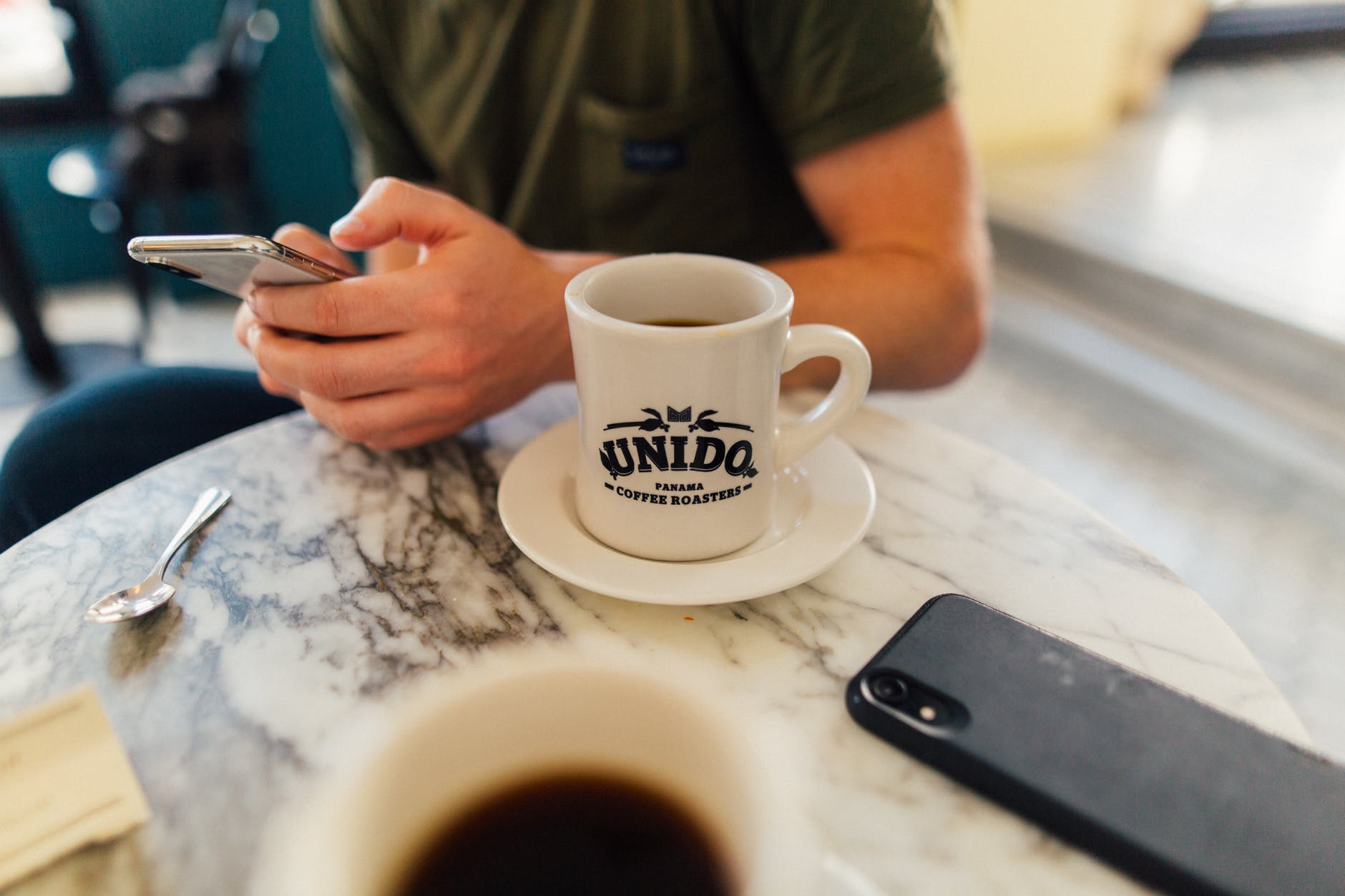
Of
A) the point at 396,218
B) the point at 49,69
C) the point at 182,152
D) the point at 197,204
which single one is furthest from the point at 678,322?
the point at 49,69

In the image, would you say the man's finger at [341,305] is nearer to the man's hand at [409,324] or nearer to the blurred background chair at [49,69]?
the man's hand at [409,324]

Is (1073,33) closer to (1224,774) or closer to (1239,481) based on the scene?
(1239,481)

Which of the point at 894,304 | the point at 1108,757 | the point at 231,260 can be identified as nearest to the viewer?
the point at 1108,757

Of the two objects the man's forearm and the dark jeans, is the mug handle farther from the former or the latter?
the dark jeans

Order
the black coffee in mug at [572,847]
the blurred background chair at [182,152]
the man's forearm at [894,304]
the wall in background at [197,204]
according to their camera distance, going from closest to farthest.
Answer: the black coffee in mug at [572,847] < the man's forearm at [894,304] < the blurred background chair at [182,152] < the wall in background at [197,204]

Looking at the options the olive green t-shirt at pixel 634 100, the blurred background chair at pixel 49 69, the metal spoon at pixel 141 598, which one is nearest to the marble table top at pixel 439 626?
the metal spoon at pixel 141 598

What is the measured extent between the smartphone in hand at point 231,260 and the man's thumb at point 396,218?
0.03 metres

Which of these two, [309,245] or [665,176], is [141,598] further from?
[665,176]

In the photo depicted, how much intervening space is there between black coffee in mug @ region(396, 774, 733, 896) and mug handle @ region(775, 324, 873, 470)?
0.69ft

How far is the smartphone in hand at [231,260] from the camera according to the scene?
442 mm

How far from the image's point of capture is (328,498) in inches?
23.2

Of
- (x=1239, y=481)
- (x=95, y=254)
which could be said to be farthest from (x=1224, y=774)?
(x=95, y=254)

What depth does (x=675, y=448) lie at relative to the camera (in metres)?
0.46

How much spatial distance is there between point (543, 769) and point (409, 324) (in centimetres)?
29
